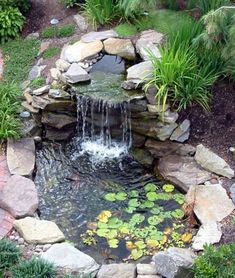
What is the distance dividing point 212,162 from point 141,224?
46.1 inches

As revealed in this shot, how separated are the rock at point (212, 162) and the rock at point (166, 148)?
5.3 inches

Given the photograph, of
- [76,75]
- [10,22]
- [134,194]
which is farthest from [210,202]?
[10,22]

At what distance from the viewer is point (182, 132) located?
7.04 m

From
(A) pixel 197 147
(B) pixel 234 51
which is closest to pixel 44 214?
(A) pixel 197 147

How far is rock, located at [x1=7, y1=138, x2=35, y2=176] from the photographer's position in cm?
665

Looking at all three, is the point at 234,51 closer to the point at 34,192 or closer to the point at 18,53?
the point at 34,192

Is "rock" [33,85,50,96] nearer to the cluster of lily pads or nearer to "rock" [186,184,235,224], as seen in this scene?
the cluster of lily pads

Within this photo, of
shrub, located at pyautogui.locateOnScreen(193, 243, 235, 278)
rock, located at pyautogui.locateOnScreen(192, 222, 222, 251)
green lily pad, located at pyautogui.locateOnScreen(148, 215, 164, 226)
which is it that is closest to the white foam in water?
green lily pad, located at pyautogui.locateOnScreen(148, 215, 164, 226)

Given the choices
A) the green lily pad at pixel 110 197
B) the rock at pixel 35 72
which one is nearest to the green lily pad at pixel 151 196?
the green lily pad at pixel 110 197

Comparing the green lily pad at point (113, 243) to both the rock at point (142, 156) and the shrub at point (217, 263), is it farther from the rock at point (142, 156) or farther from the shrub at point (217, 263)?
the rock at point (142, 156)

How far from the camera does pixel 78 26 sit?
8.56 meters

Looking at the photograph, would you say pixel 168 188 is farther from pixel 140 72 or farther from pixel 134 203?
pixel 140 72

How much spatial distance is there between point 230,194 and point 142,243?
1139 mm

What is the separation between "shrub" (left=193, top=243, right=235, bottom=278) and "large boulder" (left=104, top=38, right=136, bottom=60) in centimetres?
360
